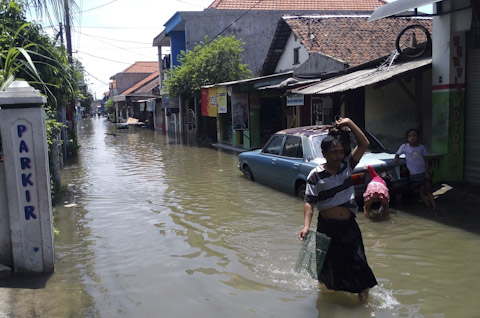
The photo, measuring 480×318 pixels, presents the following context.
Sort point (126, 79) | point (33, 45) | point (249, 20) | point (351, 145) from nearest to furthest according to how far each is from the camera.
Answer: point (351, 145) < point (33, 45) < point (249, 20) < point (126, 79)

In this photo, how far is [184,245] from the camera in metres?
6.40

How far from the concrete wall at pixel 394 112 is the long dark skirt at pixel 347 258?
7.58m

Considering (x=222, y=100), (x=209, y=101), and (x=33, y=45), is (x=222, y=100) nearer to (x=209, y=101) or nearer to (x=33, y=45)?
(x=209, y=101)

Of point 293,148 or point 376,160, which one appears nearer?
point 376,160

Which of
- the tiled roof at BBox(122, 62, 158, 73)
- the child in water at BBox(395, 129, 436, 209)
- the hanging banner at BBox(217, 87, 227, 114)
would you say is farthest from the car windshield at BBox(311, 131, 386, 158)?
the tiled roof at BBox(122, 62, 158, 73)

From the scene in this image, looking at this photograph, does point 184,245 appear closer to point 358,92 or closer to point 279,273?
point 279,273

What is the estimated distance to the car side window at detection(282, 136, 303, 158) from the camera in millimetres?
8711

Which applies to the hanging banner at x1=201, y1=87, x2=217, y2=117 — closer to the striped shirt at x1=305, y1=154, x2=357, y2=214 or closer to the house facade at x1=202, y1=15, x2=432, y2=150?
the house facade at x1=202, y1=15, x2=432, y2=150

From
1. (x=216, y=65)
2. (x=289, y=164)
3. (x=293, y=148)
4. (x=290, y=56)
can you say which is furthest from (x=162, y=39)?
(x=289, y=164)

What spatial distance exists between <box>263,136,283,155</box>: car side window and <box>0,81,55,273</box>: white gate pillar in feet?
17.8

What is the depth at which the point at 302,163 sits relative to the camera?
27.6 ft

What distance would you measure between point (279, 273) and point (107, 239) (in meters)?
2.92

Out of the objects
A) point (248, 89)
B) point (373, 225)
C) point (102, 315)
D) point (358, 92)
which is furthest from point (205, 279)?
point (248, 89)

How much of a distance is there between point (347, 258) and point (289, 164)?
191 inches
